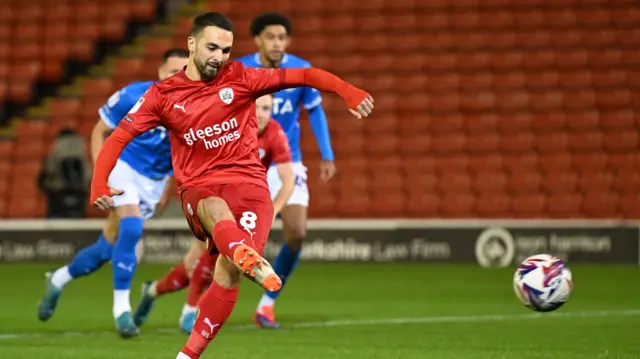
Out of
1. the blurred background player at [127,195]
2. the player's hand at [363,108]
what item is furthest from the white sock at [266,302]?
the player's hand at [363,108]

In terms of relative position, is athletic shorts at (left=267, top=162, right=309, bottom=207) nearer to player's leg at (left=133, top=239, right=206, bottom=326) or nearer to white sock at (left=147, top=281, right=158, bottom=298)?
player's leg at (left=133, top=239, right=206, bottom=326)

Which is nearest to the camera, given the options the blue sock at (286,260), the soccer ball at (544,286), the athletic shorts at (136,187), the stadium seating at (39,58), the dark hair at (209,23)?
the dark hair at (209,23)

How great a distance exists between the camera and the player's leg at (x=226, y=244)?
5.76m

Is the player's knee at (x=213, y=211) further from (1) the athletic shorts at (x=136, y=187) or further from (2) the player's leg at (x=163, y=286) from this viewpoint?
(2) the player's leg at (x=163, y=286)

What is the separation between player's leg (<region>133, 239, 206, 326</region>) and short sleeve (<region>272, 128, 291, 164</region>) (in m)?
0.92

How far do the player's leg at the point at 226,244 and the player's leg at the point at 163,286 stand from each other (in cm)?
250

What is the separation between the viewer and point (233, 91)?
607 cm

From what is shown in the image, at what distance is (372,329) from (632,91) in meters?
10.2

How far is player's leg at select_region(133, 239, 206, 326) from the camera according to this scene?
8430 millimetres

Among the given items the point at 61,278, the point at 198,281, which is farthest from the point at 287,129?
the point at 61,278

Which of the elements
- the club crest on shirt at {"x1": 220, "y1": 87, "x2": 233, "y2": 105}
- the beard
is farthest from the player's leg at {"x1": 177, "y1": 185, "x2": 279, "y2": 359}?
the beard

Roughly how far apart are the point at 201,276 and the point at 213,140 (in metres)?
2.58

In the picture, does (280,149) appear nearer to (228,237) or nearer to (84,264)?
(84,264)

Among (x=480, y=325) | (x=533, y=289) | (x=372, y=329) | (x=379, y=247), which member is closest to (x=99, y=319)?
(x=372, y=329)
